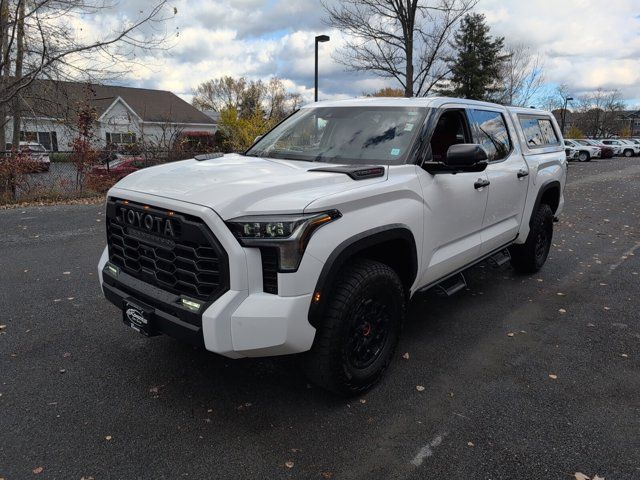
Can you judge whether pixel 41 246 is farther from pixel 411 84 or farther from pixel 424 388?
pixel 411 84

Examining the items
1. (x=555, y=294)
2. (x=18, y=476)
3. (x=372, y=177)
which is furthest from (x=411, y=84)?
(x=18, y=476)

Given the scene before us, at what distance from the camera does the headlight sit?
242 centimetres

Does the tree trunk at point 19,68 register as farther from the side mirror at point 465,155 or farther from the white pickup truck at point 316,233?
the side mirror at point 465,155

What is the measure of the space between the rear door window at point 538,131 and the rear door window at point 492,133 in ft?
1.69

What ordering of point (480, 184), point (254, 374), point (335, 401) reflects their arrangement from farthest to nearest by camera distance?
point (480, 184), point (254, 374), point (335, 401)

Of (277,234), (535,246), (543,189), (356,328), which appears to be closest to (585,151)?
(535,246)

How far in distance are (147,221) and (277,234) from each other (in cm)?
87

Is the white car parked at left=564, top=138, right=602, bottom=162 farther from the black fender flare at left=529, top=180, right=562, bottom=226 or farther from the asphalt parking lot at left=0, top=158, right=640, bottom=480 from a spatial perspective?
the asphalt parking lot at left=0, top=158, right=640, bottom=480

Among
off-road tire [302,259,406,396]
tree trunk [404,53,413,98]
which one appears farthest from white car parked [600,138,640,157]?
off-road tire [302,259,406,396]

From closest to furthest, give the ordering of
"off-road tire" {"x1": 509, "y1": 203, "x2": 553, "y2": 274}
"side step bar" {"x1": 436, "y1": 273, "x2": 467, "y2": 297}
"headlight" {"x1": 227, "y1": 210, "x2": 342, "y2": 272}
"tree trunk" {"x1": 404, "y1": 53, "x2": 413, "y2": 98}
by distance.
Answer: "headlight" {"x1": 227, "y1": 210, "x2": 342, "y2": 272} < "side step bar" {"x1": 436, "y1": 273, "x2": 467, "y2": 297} < "off-road tire" {"x1": 509, "y1": 203, "x2": 553, "y2": 274} < "tree trunk" {"x1": 404, "y1": 53, "x2": 413, "y2": 98}

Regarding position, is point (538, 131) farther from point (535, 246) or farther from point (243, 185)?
point (243, 185)

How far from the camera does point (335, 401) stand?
3.06m

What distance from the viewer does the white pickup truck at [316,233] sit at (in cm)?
245

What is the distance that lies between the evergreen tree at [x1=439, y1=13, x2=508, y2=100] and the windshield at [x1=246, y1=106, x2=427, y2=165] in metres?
31.0
